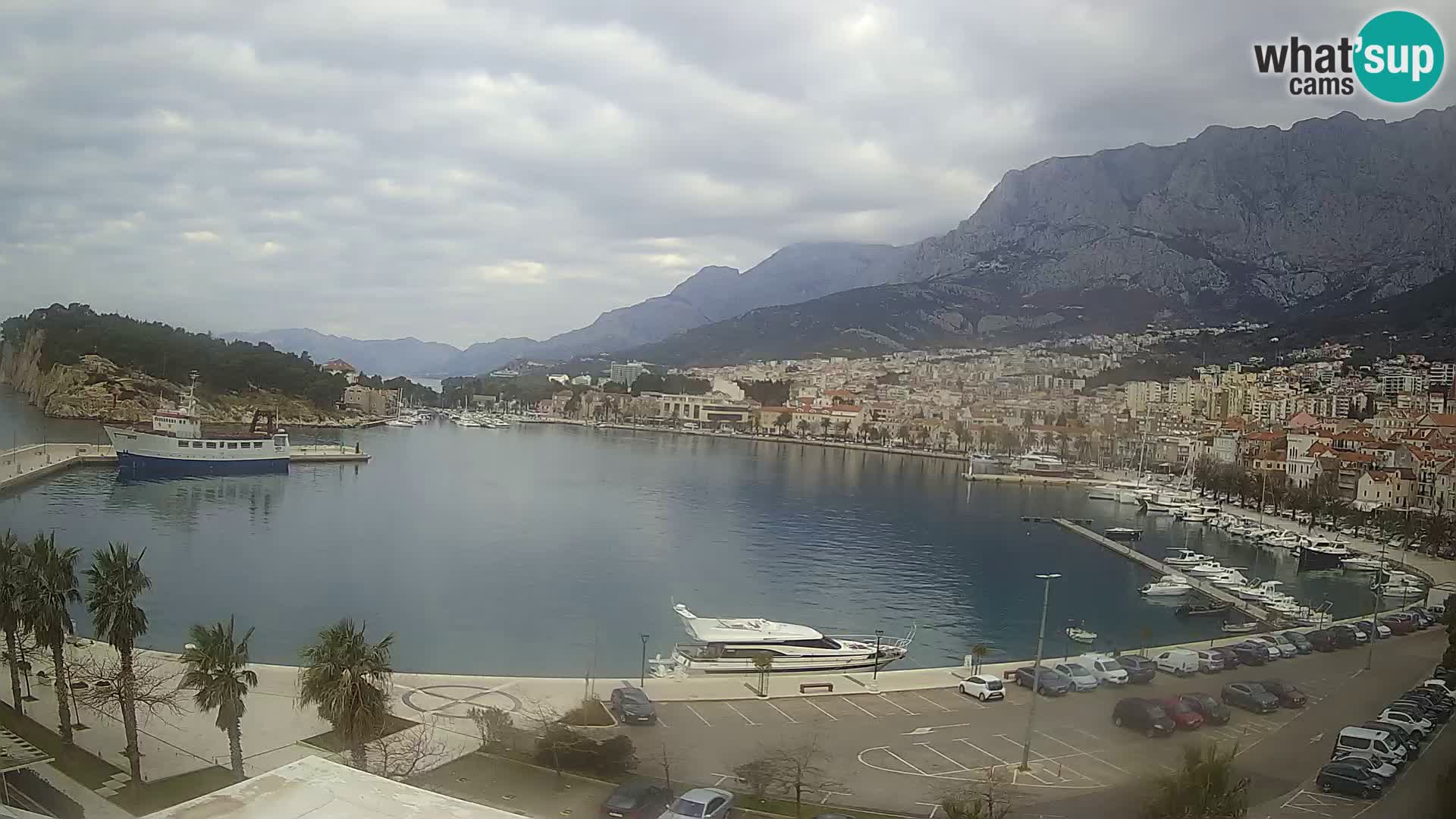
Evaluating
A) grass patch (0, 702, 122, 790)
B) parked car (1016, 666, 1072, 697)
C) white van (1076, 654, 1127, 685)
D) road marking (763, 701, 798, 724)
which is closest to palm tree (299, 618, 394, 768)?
grass patch (0, 702, 122, 790)

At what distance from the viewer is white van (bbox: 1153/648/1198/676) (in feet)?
18.5

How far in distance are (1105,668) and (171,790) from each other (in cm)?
525

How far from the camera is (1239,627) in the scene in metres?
7.16

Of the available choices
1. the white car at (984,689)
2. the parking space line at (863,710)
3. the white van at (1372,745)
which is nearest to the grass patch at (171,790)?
the parking space line at (863,710)

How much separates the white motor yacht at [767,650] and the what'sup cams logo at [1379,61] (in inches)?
182

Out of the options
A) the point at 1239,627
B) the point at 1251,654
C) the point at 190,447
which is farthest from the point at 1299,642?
the point at 190,447

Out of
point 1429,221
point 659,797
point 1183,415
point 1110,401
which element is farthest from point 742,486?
point 659,797

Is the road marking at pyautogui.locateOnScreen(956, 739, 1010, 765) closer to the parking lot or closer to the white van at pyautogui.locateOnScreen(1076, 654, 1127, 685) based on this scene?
the parking lot

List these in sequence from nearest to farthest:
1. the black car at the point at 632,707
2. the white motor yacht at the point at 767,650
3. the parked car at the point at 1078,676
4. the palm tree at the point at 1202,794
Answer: the palm tree at the point at 1202,794 → the black car at the point at 632,707 → the parked car at the point at 1078,676 → the white motor yacht at the point at 767,650

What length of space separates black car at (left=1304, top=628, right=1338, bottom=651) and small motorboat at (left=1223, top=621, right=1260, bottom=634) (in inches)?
30.6

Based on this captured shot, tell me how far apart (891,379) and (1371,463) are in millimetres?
13974

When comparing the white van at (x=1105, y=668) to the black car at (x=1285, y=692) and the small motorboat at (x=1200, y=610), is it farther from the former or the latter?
the small motorboat at (x=1200, y=610)

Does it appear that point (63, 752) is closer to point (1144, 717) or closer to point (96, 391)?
point (1144, 717)

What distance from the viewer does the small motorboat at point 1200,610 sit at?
8.28m
